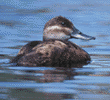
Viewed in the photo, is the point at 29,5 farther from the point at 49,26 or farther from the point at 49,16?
the point at 49,26

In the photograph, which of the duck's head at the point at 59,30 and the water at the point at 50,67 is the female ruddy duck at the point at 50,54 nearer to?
the water at the point at 50,67

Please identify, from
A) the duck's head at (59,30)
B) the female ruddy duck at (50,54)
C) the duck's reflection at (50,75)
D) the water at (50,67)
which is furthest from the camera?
the duck's head at (59,30)

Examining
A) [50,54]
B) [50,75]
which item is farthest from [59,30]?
[50,75]

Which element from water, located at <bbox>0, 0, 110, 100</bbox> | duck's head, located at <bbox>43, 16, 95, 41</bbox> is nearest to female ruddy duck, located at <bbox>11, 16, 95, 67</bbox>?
water, located at <bbox>0, 0, 110, 100</bbox>

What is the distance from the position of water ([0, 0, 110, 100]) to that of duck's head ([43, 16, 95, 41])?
0.68 m

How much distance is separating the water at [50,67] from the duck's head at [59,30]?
2.23 ft

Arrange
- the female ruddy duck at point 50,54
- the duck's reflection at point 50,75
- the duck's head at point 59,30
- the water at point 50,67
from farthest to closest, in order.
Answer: the duck's head at point 59,30, the female ruddy duck at point 50,54, the duck's reflection at point 50,75, the water at point 50,67

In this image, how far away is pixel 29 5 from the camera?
2028 centimetres

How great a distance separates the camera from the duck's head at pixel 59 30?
7.89 m

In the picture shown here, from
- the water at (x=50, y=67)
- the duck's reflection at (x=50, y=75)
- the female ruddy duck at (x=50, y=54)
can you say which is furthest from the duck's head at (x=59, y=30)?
the duck's reflection at (x=50, y=75)

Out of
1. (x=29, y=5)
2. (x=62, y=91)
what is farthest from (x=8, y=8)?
(x=62, y=91)

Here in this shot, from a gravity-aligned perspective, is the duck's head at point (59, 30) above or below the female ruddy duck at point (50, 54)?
above

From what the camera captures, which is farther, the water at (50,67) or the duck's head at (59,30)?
the duck's head at (59,30)

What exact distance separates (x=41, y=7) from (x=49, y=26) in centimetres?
1166
